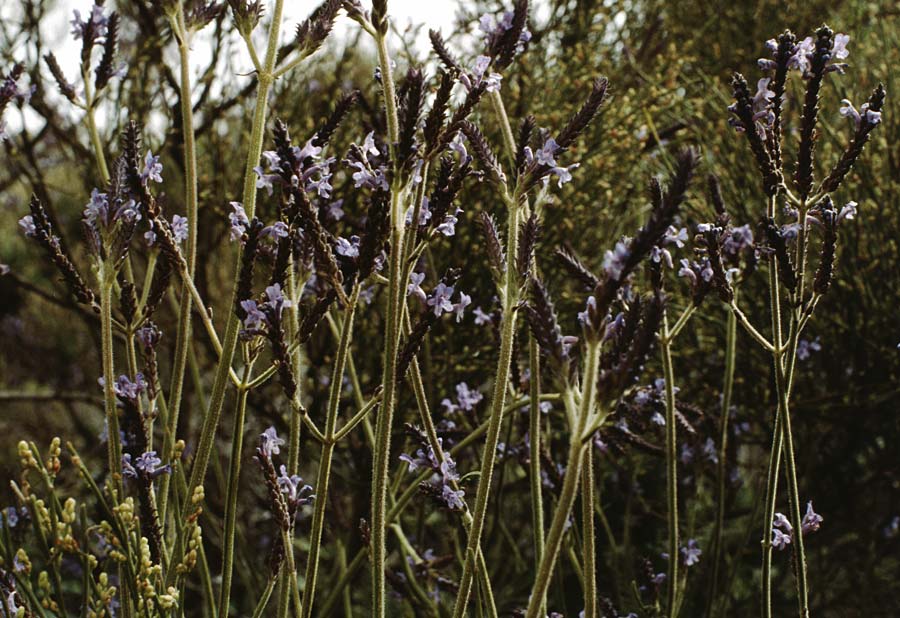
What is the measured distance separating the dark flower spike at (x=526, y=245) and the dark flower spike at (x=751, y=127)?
0.32m

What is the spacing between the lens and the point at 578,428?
76 cm

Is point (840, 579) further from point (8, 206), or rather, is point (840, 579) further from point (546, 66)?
point (8, 206)

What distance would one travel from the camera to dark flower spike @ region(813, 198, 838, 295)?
109cm

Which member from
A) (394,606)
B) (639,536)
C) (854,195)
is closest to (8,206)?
(394,606)

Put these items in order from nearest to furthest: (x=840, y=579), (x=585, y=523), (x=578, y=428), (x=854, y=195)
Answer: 1. (x=578, y=428)
2. (x=585, y=523)
3. (x=854, y=195)
4. (x=840, y=579)

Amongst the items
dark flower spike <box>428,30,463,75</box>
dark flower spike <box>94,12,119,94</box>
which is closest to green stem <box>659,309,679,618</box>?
dark flower spike <box>428,30,463,75</box>

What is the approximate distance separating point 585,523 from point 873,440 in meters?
2.08

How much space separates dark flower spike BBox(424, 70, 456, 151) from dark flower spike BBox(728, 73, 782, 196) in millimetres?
373

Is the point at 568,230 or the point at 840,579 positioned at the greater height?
the point at 568,230

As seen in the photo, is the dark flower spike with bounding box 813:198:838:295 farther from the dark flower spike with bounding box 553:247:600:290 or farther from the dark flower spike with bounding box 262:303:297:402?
the dark flower spike with bounding box 262:303:297:402

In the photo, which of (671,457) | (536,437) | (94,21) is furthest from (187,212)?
(671,457)

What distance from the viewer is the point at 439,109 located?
0.91 m

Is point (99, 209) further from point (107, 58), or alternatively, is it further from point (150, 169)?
point (107, 58)

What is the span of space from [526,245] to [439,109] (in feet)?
0.54
